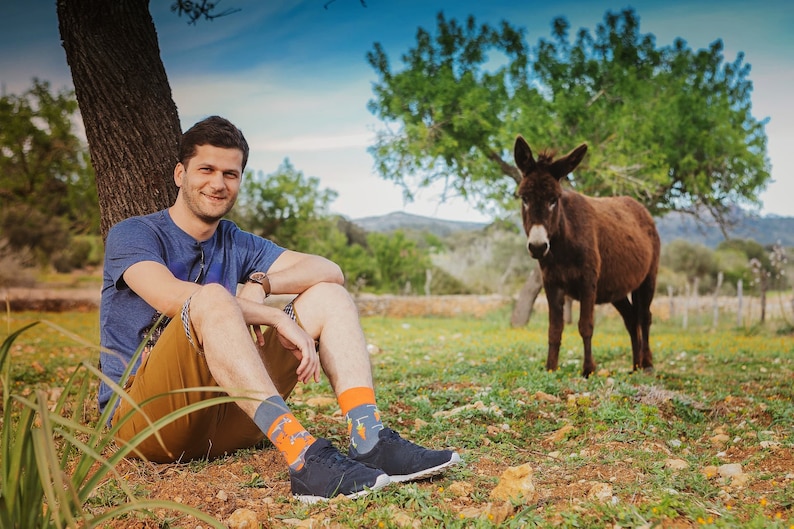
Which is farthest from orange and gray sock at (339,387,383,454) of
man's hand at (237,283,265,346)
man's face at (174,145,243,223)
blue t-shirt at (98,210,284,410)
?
man's face at (174,145,243,223)

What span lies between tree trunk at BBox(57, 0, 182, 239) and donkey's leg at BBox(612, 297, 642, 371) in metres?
4.62

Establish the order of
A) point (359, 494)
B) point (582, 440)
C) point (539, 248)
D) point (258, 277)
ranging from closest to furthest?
point (359, 494), point (258, 277), point (582, 440), point (539, 248)

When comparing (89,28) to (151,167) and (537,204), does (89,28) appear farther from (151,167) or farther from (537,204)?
(537,204)

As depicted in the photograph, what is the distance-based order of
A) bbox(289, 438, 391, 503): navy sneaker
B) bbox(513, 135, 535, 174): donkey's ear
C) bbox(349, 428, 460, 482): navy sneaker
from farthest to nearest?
bbox(513, 135, 535, 174): donkey's ear < bbox(349, 428, 460, 482): navy sneaker < bbox(289, 438, 391, 503): navy sneaker

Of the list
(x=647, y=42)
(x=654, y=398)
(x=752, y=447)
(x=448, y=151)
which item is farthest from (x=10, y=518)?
(x=647, y=42)

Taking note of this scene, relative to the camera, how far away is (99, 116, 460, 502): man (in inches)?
97.5

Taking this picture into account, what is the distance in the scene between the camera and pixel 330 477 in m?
2.41

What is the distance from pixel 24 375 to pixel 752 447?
6.21 meters

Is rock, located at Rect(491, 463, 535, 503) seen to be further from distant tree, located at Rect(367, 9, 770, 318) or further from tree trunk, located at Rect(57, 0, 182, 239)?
distant tree, located at Rect(367, 9, 770, 318)

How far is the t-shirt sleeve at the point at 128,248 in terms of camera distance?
110 inches

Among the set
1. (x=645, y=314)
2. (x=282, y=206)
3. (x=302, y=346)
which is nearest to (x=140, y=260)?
(x=302, y=346)

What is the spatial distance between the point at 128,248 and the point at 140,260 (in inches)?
3.8

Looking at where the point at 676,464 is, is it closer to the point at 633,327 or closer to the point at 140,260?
the point at 140,260

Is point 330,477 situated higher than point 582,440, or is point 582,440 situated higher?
point 330,477
